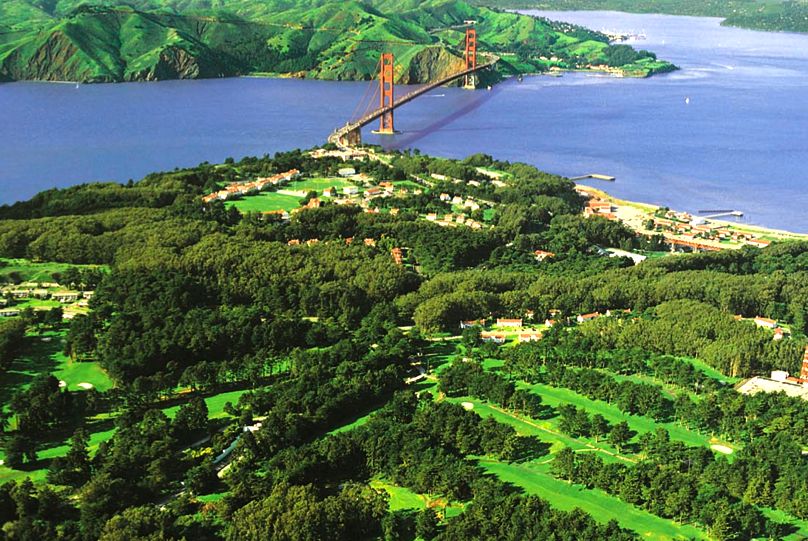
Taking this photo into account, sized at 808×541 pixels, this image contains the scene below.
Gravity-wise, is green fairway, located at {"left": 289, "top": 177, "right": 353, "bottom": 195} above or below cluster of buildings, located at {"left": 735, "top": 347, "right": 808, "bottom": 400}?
above

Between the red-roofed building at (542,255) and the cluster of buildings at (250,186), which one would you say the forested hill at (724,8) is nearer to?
the cluster of buildings at (250,186)

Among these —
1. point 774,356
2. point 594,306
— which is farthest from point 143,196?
point 774,356

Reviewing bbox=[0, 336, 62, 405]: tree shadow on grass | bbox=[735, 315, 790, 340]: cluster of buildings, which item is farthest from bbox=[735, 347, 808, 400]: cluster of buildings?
bbox=[0, 336, 62, 405]: tree shadow on grass

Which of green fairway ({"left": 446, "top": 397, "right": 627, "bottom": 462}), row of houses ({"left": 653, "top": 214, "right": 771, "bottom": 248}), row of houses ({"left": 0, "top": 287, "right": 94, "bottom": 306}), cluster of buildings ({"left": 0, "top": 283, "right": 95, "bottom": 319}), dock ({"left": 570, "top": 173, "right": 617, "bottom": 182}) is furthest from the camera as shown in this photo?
dock ({"left": 570, "top": 173, "right": 617, "bottom": 182})

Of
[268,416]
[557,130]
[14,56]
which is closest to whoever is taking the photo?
[268,416]

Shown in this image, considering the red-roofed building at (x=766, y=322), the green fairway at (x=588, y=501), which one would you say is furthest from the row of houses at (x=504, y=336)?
the green fairway at (x=588, y=501)

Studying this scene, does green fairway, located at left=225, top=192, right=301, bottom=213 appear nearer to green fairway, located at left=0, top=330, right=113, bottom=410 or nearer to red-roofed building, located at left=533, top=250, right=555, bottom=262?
red-roofed building, located at left=533, top=250, right=555, bottom=262

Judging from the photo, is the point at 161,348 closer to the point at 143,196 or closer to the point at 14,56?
the point at 143,196
